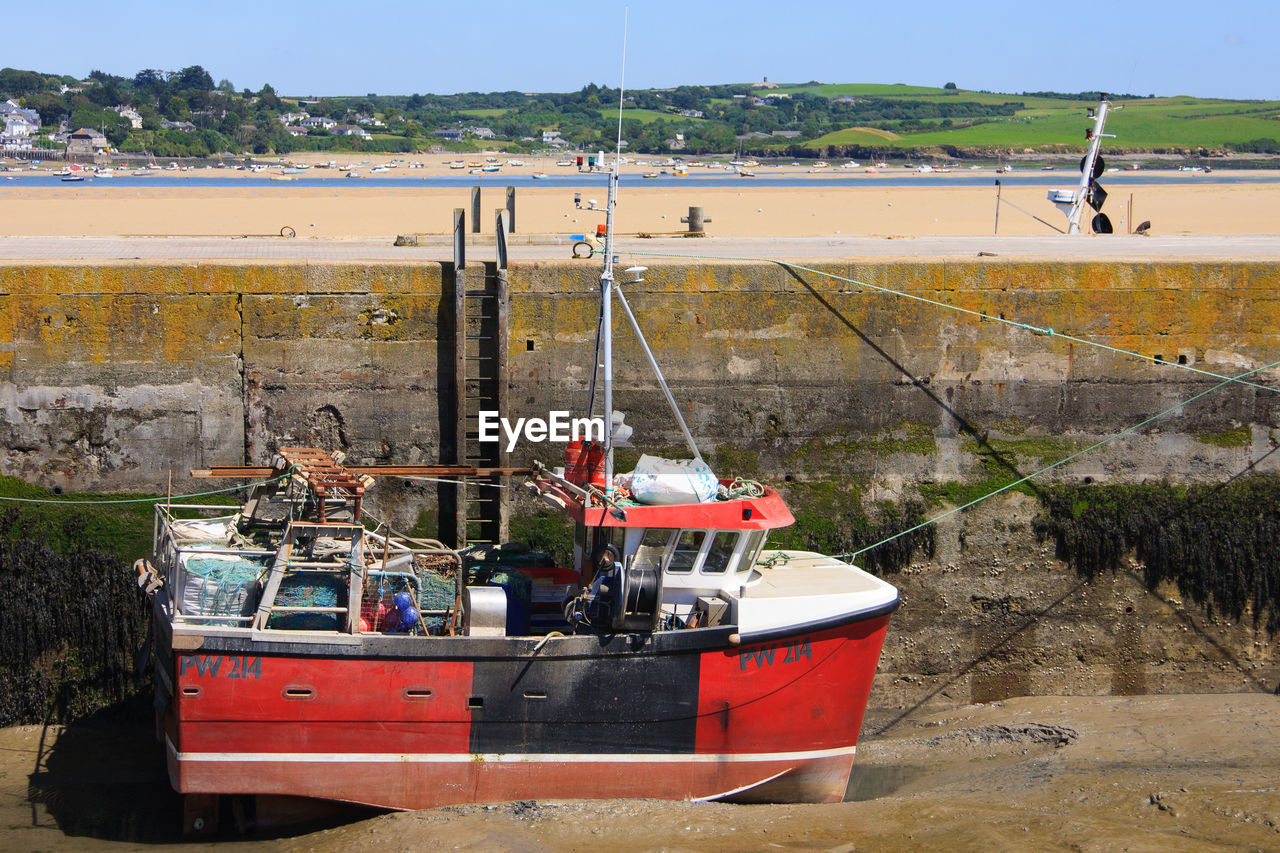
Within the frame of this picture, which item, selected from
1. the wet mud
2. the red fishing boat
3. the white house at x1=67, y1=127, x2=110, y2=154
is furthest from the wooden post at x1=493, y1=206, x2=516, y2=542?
the white house at x1=67, y1=127, x2=110, y2=154

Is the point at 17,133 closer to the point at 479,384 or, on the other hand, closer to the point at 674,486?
the point at 479,384

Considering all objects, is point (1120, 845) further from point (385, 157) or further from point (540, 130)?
point (540, 130)

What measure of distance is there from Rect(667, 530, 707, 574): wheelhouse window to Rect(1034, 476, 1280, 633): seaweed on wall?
369 centimetres

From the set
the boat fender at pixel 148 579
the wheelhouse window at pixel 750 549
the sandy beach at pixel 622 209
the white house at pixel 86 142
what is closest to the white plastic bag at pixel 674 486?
the wheelhouse window at pixel 750 549

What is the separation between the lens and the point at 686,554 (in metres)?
8.72

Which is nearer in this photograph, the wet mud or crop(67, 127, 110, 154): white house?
the wet mud

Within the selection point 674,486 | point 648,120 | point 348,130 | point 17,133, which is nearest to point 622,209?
point 674,486

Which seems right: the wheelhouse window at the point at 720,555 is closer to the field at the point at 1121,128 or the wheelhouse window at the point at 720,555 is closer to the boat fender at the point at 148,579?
the boat fender at the point at 148,579

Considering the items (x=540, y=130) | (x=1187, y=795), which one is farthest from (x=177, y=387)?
(x=540, y=130)

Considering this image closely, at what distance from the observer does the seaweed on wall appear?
10773mm

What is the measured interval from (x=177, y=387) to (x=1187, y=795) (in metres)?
8.21

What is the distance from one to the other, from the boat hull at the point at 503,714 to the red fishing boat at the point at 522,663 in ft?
0.04

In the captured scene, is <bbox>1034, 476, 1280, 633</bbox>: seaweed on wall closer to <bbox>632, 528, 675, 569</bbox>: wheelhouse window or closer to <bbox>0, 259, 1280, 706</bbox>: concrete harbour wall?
<bbox>0, 259, 1280, 706</bbox>: concrete harbour wall

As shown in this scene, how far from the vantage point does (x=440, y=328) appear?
10367 millimetres
